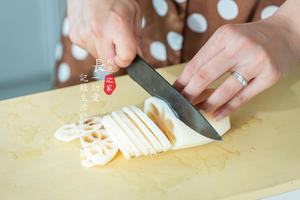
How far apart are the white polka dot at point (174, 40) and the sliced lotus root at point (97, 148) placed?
0.52 m

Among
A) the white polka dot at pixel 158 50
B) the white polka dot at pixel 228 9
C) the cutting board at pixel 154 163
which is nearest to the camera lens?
the cutting board at pixel 154 163

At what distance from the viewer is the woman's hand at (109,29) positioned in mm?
932

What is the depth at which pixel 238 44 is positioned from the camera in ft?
2.96

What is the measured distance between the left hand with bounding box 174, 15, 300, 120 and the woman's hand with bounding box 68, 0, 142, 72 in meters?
0.17

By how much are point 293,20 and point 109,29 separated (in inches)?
20.4

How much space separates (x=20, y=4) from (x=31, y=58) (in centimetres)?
34

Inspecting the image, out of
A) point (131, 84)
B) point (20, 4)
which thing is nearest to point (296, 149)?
point (131, 84)

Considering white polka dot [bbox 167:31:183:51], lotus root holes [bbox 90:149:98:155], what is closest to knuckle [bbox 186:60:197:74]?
lotus root holes [bbox 90:149:98:155]

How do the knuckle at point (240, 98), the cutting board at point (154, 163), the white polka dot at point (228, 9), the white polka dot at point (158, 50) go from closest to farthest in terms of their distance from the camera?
1. the cutting board at point (154, 163)
2. the knuckle at point (240, 98)
3. the white polka dot at point (228, 9)
4. the white polka dot at point (158, 50)

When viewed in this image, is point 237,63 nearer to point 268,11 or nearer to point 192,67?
point 192,67

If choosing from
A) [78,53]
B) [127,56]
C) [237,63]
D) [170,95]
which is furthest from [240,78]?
[78,53]

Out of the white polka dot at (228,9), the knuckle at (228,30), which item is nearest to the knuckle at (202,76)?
the knuckle at (228,30)

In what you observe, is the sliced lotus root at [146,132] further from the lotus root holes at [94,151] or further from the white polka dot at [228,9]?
the white polka dot at [228,9]

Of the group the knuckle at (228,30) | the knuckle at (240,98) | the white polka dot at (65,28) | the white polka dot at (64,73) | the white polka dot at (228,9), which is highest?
the knuckle at (228,30)
